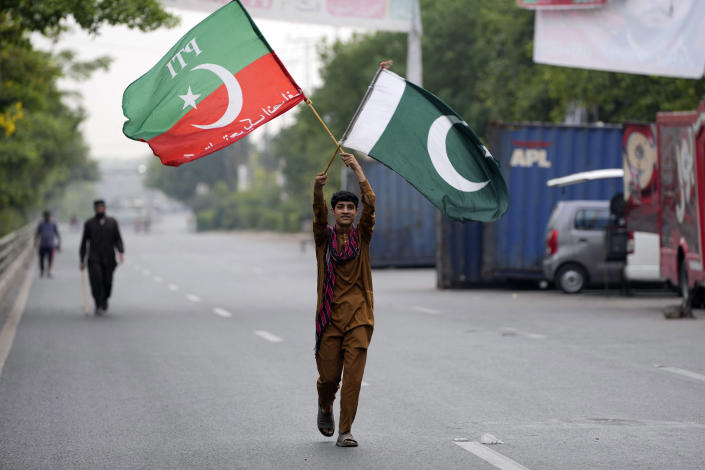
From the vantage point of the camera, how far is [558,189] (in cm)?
2425

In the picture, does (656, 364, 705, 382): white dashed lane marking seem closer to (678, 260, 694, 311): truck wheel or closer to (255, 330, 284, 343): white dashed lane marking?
(255, 330, 284, 343): white dashed lane marking

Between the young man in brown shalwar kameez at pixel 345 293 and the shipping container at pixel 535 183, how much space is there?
53.8 feet

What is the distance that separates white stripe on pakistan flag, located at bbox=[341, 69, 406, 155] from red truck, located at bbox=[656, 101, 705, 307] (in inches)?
353

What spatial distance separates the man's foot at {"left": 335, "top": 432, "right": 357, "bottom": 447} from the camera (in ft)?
25.6

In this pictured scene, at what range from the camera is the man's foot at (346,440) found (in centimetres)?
780

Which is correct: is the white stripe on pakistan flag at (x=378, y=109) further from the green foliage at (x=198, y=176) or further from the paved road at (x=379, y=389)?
the green foliage at (x=198, y=176)

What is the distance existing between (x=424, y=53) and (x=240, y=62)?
41394 mm

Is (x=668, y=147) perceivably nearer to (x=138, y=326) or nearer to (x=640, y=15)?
(x=640, y=15)

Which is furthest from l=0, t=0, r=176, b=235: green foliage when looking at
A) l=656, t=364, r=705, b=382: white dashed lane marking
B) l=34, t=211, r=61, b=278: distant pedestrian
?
l=656, t=364, r=705, b=382: white dashed lane marking

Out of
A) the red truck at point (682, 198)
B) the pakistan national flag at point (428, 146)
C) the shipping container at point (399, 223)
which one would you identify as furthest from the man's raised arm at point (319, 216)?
the shipping container at point (399, 223)

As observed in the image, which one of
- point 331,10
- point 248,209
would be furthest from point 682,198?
point 248,209

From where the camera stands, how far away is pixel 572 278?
912 inches

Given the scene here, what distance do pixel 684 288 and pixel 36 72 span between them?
17006 mm

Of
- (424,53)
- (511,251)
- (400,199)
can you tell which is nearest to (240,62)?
(511,251)
